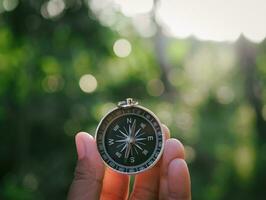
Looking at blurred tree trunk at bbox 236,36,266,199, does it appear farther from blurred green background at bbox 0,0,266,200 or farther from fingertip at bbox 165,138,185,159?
fingertip at bbox 165,138,185,159

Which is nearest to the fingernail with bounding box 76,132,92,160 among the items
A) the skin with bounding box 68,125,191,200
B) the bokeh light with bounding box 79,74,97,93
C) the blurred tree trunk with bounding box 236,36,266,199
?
the skin with bounding box 68,125,191,200

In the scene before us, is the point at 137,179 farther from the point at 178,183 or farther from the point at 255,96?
the point at 255,96

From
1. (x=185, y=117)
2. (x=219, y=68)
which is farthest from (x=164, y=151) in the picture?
(x=219, y=68)

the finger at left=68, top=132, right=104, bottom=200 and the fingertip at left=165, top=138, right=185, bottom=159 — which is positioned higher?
the fingertip at left=165, top=138, right=185, bottom=159

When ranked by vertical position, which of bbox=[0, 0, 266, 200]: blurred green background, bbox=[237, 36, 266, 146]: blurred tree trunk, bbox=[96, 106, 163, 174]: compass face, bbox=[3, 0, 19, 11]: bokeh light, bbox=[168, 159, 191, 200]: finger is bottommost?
bbox=[168, 159, 191, 200]: finger

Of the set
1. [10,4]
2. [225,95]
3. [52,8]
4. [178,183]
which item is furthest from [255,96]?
[178,183]

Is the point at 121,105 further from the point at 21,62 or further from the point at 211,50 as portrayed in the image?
the point at 211,50

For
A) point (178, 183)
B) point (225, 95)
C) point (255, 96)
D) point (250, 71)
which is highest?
point (250, 71)
